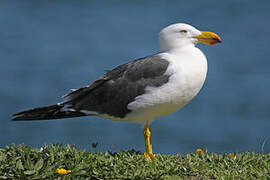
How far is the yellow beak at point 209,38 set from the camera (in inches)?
216

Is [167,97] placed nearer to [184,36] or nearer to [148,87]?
[148,87]

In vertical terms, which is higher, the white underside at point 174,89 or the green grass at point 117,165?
the white underside at point 174,89

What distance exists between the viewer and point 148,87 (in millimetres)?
5191

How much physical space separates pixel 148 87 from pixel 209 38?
3.47 feet

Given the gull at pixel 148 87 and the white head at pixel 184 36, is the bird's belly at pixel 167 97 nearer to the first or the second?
the gull at pixel 148 87

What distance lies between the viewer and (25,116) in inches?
230

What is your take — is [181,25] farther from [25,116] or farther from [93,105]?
[25,116]

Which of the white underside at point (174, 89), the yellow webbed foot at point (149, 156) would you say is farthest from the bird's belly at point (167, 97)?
the yellow webbed foot at point (149, 156)

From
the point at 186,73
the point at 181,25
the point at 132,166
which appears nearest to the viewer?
the point at 132,166

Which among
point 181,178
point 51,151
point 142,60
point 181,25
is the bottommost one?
point 181,178

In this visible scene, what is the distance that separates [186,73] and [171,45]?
0.58 m

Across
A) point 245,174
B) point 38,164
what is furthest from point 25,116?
point 245,174

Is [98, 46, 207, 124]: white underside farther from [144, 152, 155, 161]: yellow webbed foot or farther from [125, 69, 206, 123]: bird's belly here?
[144, 152, 155, 161]: yellow webbed foot

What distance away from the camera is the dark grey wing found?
5.23 m
